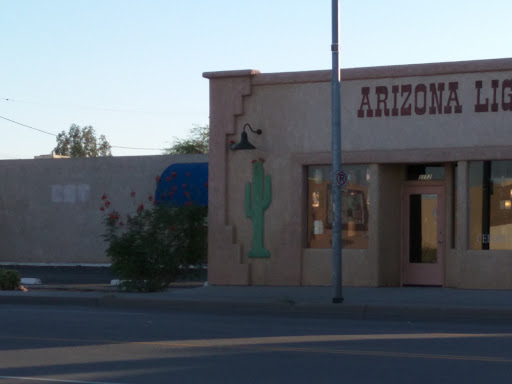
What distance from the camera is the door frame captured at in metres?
21.9

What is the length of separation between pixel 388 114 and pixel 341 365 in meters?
11.8

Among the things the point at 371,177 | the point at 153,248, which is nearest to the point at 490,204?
the point at 371,177

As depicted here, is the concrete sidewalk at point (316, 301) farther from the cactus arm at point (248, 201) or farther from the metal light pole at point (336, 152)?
the cactus arm at point (248, 201)

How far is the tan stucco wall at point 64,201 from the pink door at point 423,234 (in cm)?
1324

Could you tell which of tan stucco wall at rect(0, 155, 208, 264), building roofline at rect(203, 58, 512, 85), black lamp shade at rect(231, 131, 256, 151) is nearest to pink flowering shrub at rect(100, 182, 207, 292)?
black lamp shade at rect(231, 131, 256, 151)

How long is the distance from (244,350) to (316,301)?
7.21m

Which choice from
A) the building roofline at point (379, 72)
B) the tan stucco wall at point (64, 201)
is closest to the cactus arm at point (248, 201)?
the building roofline at point (379, 72)

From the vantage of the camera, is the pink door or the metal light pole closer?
the metal light pole

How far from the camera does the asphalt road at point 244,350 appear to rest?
10.0 metres

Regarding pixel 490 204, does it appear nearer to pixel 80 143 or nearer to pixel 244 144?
pixel 244 144

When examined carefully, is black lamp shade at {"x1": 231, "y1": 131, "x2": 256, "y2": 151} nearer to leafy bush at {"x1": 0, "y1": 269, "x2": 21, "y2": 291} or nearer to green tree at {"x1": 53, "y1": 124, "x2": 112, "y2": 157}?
leafy bush at {"x1": 0, "y1": 269, "x2": 21, "y2": 291}

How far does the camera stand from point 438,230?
2205 cm

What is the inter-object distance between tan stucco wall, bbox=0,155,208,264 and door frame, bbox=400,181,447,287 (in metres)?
13.1

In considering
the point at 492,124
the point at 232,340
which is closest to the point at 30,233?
the point at 492,124
